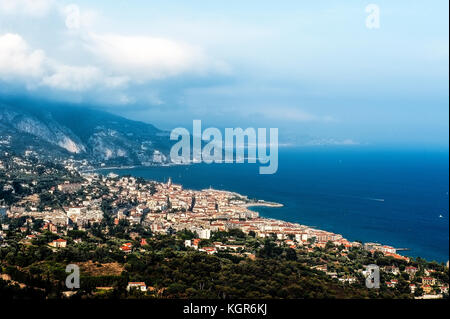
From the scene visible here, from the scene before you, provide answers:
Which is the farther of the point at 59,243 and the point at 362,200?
the point at 362,200

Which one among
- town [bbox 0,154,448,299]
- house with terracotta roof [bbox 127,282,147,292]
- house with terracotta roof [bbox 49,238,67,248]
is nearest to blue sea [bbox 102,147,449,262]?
town [bbox 0,154,448,299]

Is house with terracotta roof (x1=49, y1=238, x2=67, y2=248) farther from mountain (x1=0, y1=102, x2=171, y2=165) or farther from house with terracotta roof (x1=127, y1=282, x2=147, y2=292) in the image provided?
mountain (x1=0, y1=102, x2=171, y2=165)

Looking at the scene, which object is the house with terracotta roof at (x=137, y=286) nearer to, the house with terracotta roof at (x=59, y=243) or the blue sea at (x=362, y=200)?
the house with terracotta roof at (x=59, y=243)

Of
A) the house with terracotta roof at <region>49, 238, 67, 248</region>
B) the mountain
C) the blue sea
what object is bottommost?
the house with terracotta roof at <region>49, 238, 67, 248</region>

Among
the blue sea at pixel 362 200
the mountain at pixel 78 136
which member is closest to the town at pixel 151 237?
the blue sea at pixel 362 200

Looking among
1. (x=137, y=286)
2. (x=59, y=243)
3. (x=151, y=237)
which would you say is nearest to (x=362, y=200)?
(x=151, y=237)

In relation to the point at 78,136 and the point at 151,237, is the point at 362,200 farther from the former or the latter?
the point at 78,136
